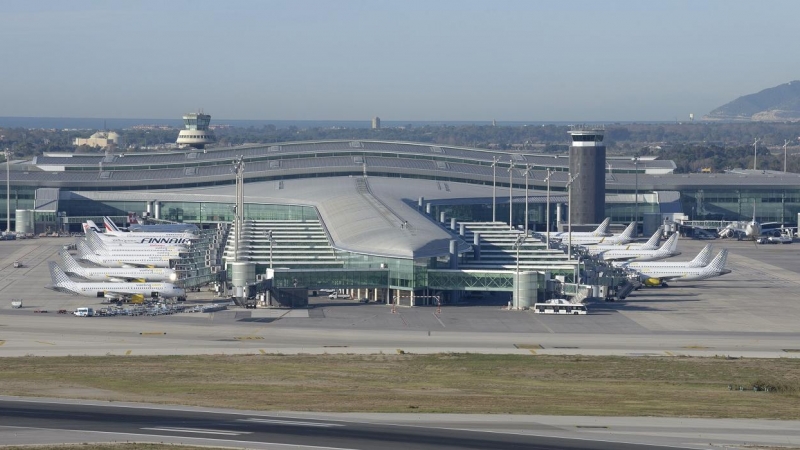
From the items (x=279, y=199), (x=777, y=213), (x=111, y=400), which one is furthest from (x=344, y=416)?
(x=777, y=213)

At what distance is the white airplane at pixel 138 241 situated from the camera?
13412 cm

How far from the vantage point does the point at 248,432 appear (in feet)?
170

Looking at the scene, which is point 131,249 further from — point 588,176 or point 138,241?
point 588,176

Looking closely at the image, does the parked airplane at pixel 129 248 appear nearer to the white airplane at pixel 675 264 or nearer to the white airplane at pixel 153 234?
the white airplane at pixel 153 234

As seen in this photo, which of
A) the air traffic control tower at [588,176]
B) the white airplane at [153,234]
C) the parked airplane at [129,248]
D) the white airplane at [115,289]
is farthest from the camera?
the air traffic control tower at [588,176]

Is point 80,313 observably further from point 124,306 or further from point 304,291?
point 304,291

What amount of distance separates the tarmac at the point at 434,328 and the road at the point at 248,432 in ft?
80.5

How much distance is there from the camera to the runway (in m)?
49.9

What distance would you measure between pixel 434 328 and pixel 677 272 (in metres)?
36.9

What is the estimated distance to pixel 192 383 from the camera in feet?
220

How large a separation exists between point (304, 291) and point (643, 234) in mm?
82776

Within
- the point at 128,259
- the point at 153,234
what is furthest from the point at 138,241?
the point at 128,259

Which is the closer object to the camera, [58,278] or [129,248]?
[58,278]

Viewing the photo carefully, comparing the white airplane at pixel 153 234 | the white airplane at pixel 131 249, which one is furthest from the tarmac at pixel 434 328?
the white airplane at pixel 153 234
